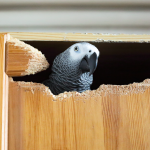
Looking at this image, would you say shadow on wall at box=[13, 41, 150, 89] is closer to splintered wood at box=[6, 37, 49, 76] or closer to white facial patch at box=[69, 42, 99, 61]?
white facial patch at box=[69, 42, 99, 61]

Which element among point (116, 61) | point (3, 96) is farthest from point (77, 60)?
point (3, 96)

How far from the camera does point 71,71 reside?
87cm

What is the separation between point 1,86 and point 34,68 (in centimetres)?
11

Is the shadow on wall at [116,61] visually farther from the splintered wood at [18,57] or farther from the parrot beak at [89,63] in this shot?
the splintered wood at [18,57]

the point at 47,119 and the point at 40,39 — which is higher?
the point at 40,39

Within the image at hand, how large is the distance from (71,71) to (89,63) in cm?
15

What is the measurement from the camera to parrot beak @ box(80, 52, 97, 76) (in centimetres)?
74

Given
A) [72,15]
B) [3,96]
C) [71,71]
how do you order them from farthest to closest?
[72,15], [71,71], [3,96]

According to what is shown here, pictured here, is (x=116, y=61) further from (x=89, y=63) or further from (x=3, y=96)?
(x=3, y=96)

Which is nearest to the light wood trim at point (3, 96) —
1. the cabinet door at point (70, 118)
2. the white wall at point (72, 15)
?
the cabinet door at point (70, 118)

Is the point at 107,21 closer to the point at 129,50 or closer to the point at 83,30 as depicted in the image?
the point at 83,30

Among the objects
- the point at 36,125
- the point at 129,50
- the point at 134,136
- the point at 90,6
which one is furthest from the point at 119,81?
the point at 36,125

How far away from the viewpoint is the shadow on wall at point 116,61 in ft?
2.39

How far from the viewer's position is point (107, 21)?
1.04 m
